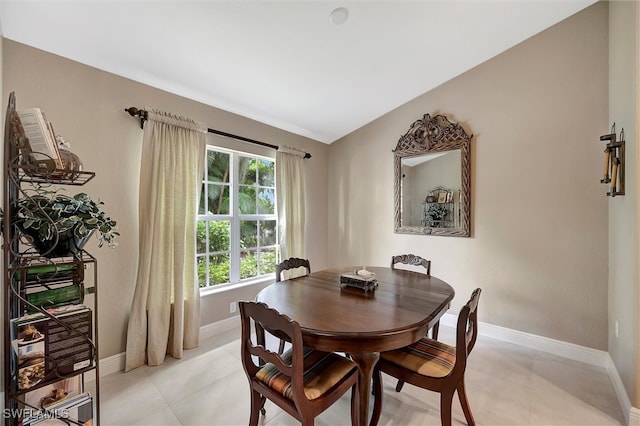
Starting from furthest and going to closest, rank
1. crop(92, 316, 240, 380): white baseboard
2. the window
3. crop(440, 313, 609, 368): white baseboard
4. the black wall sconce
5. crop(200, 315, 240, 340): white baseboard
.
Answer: the window → crop(200, 315, 240, 340): white baseboard → crop(440, 313, 609, 368): white baseboard → crop(92, 316, 240, 380): white baseboard → the black wall sconce

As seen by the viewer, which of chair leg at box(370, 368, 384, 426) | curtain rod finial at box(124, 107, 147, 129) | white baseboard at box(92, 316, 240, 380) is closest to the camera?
chair leg at box(370, 368, 384, 426)

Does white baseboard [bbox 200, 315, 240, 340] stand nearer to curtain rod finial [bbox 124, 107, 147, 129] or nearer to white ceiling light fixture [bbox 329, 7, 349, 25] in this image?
curtain rod finial [bbox 124, 107, 147, 129]

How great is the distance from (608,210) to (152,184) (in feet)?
12.7

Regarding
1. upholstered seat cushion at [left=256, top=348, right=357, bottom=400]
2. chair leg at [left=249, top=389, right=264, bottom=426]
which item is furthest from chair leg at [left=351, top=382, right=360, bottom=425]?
chair leg at [left=249, top=389, right=264, bottom=426]

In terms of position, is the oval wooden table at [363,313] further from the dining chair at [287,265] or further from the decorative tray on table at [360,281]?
the dining chair at [287,265]

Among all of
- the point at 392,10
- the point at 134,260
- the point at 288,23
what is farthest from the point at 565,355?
the point at 134,260

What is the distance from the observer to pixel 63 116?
1.99 meters

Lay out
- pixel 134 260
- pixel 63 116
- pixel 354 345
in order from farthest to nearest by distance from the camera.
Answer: pixel 134 260 → pixel 63 116 → pixel 354 345

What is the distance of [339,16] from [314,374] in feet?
7.75

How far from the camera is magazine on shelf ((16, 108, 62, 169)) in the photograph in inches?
49.2

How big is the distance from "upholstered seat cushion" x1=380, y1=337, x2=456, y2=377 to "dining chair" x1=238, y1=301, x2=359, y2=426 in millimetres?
284

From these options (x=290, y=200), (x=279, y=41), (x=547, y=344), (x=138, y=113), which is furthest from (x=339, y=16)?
(x=547, y=344)

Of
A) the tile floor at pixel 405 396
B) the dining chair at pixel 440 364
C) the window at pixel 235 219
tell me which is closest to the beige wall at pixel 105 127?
the tile floor at pixel 405 396

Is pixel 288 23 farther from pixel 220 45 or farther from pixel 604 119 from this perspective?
pixel 604 119
